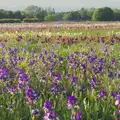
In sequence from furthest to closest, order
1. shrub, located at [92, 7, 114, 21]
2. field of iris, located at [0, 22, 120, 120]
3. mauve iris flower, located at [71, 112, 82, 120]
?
shrub, located at [92, 7, 114, 21]
field of iris, located at [0, 22, 120, 120]
mauve iris flower, located at [71, 112, 82, 120]

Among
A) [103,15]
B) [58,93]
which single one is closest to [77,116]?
[58,93]

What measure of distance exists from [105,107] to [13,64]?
8.64ft

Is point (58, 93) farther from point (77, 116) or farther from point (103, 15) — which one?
point (103, 15)

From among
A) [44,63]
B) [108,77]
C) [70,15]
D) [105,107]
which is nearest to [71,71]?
[44,63]

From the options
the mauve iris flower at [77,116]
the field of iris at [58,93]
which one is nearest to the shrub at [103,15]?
the field of iris at [58,93]

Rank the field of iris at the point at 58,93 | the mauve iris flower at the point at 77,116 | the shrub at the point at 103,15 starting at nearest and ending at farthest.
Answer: the mauve iris flower at the point at 77,116 → the field of iris at the point at 58,93 → the shrub at the point at 103,15

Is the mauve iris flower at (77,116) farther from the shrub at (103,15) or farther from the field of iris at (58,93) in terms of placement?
the shrub at (103,15)

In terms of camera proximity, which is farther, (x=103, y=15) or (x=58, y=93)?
(x=103, y=15)

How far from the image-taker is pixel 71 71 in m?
6.80

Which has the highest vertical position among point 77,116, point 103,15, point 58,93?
point 77,116

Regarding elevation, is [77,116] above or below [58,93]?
above

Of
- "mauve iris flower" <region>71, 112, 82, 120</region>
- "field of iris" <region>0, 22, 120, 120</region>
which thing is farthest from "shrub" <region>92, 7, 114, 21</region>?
"mauve iris flower" <region>71, 112, 82, 120</region>

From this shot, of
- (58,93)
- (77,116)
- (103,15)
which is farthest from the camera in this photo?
(103,15)

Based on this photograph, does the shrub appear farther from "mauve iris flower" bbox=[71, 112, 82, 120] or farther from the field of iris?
"mauve iris flower" bbox=[71, 112, 82, 120]
